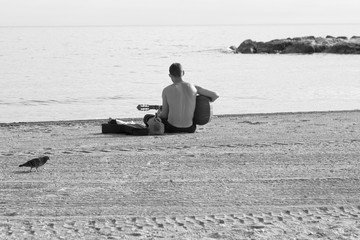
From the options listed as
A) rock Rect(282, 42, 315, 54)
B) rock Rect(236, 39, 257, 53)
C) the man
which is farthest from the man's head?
rock Rect(236, 39, 257, 53)

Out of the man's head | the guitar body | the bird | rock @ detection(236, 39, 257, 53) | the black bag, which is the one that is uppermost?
the man's head

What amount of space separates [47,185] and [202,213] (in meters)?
2.00

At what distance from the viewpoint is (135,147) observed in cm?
1039

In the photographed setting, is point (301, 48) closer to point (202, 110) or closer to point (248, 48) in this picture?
point (248, 48)

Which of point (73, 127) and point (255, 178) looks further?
point (73, 127)

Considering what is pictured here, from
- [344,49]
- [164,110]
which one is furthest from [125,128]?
[344,49]

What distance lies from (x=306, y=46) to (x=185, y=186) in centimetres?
5725

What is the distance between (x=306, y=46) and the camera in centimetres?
6356

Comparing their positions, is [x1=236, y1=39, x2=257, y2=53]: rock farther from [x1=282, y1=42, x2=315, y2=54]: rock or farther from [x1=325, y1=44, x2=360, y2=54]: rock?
[x1=325, y1=44, x2=360, y2=54]: rock

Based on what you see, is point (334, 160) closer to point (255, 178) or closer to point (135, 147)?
point (255, 178)

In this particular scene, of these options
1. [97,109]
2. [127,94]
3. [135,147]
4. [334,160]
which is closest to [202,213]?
[334,160]

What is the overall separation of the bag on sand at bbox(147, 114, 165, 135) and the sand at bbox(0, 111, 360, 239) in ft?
0.92

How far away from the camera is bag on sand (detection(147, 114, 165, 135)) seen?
38.1ft

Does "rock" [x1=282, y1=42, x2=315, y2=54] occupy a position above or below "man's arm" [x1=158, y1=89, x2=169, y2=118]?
below
